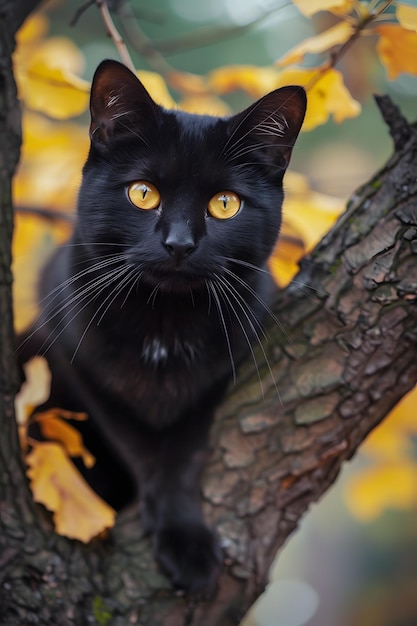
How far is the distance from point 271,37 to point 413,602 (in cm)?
401

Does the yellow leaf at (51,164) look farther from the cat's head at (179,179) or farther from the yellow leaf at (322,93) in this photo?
the yellow leaf at (322,93)

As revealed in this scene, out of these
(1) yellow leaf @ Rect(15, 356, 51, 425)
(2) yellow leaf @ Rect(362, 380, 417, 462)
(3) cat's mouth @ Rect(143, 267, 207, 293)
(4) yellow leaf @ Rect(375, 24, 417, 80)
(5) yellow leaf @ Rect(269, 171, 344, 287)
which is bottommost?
(1) yellow leaf @ Rect(15, 356, 51, 425)

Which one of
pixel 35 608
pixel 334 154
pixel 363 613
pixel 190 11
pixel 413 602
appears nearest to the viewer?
pixel 35 608

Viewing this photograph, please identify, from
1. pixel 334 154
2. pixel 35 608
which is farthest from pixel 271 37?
pixel 35 608

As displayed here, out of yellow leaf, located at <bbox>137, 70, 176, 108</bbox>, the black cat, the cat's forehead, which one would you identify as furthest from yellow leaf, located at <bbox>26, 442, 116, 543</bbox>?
yellow leaf, located at <bbox>137, 70, 176, 108</bbox>

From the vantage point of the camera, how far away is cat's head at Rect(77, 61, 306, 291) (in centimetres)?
139

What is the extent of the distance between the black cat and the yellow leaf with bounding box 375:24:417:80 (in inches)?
8.1

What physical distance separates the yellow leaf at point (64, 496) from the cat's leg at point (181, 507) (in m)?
0.13

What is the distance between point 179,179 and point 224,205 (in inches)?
5.2

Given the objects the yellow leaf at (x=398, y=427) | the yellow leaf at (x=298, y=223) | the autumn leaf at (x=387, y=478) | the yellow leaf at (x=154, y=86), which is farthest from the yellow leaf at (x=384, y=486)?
the yellow leaf at (x=154, y=86)

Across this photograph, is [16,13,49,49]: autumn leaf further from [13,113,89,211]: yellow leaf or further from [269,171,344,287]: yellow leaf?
[269,171,344,287]: yellow leaf

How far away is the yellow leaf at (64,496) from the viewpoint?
4.59ft

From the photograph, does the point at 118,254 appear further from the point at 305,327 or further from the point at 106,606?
the point at 106,606

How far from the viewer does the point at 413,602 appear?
3477 millimetres
